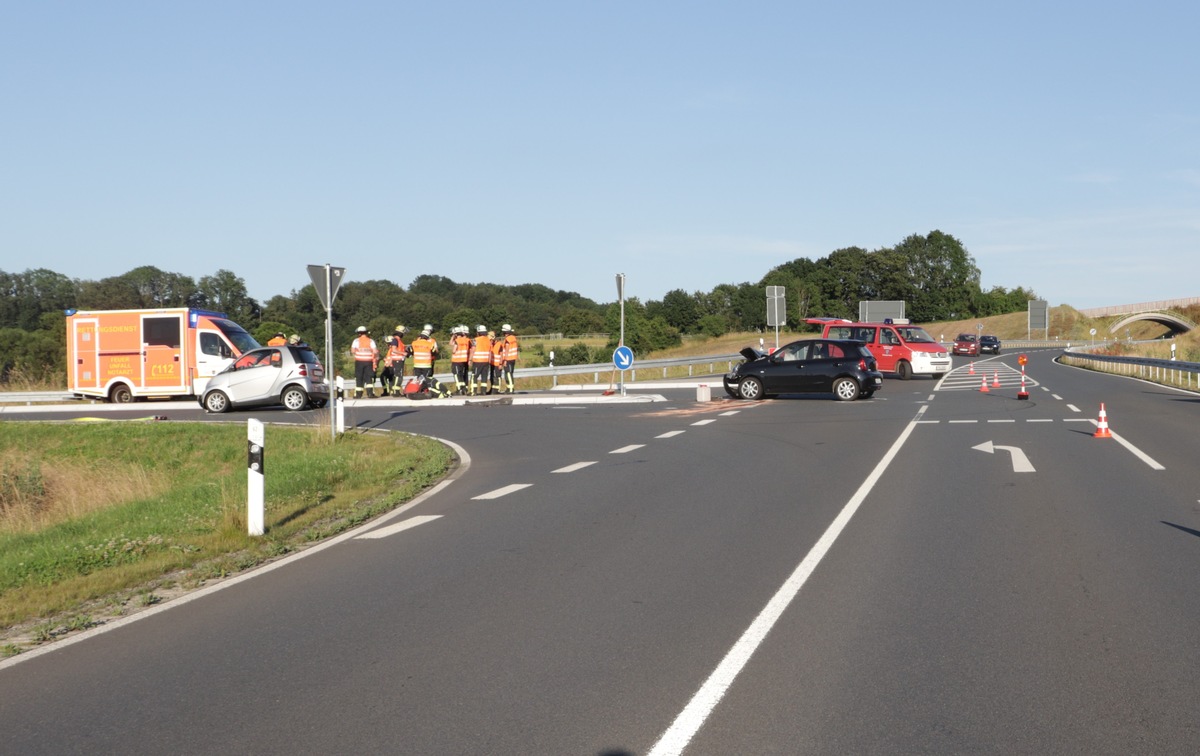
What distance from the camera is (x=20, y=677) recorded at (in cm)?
589

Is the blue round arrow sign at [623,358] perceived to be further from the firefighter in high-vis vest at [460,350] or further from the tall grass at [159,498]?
the tall grass at [159,498]

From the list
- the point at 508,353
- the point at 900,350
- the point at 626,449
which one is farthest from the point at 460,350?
the point at 900,350

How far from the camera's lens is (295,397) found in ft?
93.8

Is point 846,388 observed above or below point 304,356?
below

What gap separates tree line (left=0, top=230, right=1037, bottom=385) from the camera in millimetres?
68125

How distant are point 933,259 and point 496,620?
156148 millimetres

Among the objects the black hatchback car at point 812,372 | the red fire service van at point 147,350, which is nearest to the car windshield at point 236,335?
the red fire service van at point 147,350

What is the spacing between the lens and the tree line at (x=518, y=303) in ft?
224

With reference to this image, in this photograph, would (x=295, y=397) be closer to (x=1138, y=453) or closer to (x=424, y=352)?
(x=424, y=352)

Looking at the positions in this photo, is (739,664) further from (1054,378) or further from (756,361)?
(1054,378)

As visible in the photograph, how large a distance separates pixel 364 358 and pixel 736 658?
83.6 feet

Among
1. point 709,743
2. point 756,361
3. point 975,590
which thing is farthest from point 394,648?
point 756,361

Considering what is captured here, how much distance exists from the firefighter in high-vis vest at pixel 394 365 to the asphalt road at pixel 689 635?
19.4 meters

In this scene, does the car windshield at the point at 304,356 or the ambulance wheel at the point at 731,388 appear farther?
the ambulance wheel at the point at 731,388
